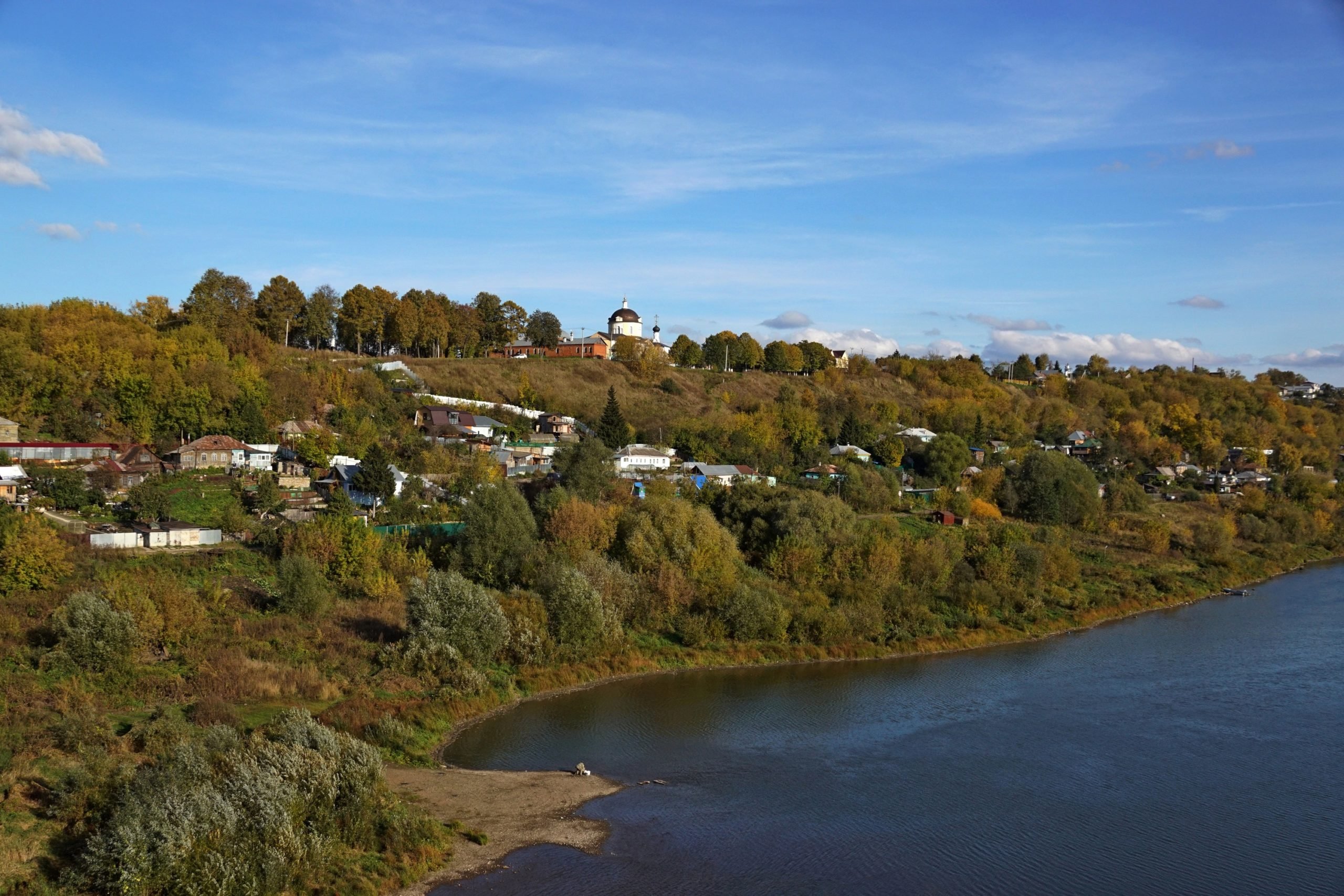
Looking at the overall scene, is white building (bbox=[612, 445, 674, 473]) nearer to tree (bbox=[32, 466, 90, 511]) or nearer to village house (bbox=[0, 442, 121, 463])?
village house (bbox=[0, 442, 121, 463])

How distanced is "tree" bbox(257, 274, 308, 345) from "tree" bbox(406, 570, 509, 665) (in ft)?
79.4

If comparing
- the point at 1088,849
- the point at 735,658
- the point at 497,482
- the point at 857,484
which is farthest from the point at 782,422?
the point at 1088,849

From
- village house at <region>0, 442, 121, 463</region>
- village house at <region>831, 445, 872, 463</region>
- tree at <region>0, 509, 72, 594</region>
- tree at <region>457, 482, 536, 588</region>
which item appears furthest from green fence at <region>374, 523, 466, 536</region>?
village house at <region>831, 445, 872, 463</region>

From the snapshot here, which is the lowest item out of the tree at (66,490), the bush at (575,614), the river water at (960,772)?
the river water at (960,772)

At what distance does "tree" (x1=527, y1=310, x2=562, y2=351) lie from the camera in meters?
47.8

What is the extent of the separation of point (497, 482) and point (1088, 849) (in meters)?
14.7

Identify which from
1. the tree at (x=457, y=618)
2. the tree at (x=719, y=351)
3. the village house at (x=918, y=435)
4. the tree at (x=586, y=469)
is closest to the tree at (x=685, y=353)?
the tree at (x=719, y=351)

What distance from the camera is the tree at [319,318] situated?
3875 cm

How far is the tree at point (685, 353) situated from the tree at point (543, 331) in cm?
560

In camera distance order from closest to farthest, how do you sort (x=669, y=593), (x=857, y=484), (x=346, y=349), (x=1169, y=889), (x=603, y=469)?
1. (x=1169, y=889)
2. (x=669, y=593)
3. (x=603, y=469)
4. (x=857, y=484)
5. (x=346, y=349)

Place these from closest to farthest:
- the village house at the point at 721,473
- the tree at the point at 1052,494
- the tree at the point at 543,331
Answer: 1. the village house at the point at 721,473
2. the tree at the point at 1052,494
3. the tree at the point at 543,331

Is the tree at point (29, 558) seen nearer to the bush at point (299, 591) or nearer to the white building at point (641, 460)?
the bush at point (299, 591)

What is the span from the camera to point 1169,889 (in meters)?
10.5

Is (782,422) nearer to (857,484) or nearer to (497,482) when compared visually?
(857,484)
